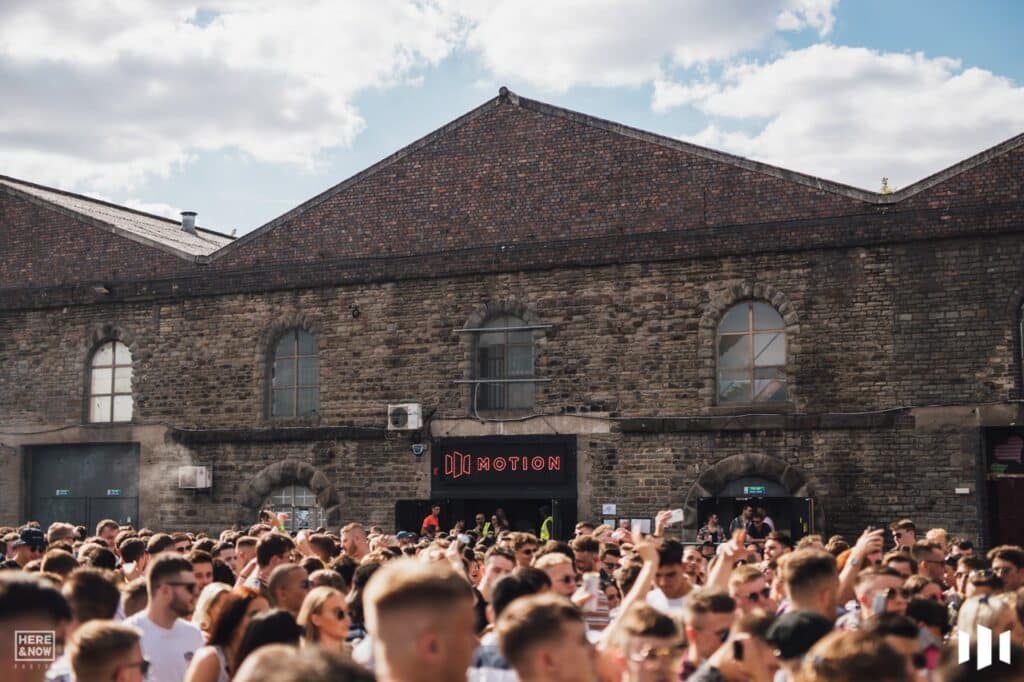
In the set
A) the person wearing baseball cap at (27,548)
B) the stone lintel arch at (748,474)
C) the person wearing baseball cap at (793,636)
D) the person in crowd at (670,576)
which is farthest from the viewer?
the stone lintel arch at (748,474)

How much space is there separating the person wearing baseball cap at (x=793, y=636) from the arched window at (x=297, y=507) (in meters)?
20.9

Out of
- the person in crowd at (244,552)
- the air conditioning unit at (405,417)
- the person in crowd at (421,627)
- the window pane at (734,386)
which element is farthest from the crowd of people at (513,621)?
the air conditioning unit at (405,417)

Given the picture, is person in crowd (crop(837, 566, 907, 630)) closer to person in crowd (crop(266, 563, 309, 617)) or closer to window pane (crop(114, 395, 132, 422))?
person in crowd (crop(266, 563, 309, 617))

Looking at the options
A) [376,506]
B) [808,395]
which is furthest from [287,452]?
[808,395]

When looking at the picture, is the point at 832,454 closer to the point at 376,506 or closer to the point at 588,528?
the point at 588,528

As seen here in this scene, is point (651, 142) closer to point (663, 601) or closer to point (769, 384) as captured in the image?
point (769, 384)

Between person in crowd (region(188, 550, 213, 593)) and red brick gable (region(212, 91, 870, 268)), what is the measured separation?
49.5 ft

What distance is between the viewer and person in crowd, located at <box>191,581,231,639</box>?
23.2ft

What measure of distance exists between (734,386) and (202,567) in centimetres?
1488

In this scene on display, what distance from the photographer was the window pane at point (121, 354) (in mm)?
28578

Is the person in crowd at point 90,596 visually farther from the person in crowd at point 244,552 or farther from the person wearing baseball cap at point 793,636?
the person in crowd at point 244,552

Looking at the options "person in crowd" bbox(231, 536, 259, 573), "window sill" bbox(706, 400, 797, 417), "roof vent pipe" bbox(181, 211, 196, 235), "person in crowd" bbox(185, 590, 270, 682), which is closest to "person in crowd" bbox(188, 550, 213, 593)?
"person in crowd" bbox(231, 536, 259, 573)

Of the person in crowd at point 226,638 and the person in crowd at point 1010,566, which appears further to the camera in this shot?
the person in crowd at point 1010,566

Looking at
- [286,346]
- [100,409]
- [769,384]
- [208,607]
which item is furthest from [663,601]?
[100,409]
